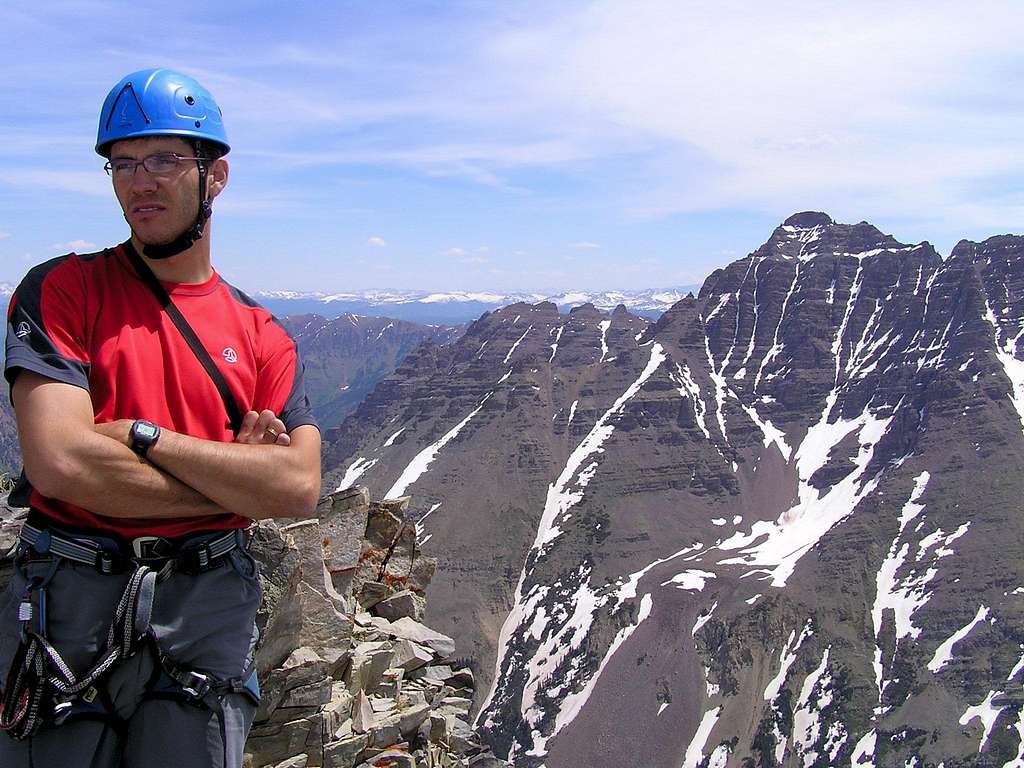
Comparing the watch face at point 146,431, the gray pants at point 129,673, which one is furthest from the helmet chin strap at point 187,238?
the gray pants at point 129,673

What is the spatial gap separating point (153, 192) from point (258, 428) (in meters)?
1.98

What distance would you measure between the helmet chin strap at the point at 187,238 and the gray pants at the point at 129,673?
94.6 inches

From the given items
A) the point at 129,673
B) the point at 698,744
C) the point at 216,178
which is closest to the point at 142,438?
the point at 129,673

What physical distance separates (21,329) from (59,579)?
178cm

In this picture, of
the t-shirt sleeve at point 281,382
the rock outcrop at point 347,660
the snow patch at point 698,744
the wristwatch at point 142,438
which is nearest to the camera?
the wristwatch at point 142,438

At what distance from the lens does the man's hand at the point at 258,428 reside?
668cm

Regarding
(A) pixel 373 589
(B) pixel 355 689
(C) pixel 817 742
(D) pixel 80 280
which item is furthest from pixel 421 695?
(C) pixel 817 742

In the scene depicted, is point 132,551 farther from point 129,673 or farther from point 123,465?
point 129,673

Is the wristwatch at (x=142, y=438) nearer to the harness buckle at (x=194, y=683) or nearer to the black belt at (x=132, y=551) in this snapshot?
the black belt at (x=132, y=551)

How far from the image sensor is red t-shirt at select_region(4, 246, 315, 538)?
20.0 feet

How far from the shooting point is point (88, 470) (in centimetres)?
581

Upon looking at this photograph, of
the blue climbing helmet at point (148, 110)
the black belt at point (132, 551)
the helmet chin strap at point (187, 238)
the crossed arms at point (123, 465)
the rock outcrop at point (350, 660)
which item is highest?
the blue climbing helmet at point (148, 110)

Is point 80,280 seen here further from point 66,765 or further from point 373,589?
point 373,589

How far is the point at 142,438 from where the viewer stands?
5930 millimetres
